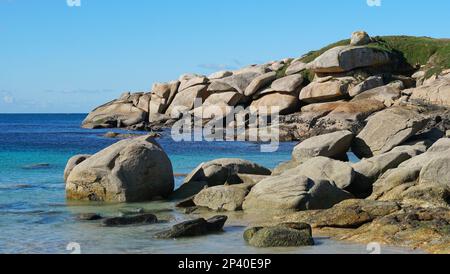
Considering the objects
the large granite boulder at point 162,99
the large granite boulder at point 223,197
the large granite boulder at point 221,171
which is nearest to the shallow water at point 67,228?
the large granite boulder at point 223,197

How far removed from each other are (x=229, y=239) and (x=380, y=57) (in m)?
43.9

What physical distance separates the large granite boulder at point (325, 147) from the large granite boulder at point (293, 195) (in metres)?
4.28

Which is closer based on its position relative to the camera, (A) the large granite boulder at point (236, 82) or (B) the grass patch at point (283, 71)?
(A) the large granite boulder at point (236, 82)

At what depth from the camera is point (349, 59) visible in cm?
5294

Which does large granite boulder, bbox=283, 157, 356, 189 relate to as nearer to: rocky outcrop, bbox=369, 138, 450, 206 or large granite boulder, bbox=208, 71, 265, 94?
rocky outcrop, bbox=369, 138, 450, 206

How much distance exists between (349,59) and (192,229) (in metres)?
41.2

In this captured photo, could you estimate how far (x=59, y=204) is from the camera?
61.9 feet

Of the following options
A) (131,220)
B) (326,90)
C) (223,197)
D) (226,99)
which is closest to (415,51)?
(326,90)

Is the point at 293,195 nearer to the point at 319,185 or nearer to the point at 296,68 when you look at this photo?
→ the point at 319,185

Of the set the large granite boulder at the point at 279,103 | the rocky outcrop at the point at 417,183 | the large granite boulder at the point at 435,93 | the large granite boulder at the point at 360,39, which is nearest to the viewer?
the rocky outcrop at the point at 417,183

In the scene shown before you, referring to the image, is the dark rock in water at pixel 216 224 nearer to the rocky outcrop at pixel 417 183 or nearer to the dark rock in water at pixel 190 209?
the dark rock in water at pixel 190 209

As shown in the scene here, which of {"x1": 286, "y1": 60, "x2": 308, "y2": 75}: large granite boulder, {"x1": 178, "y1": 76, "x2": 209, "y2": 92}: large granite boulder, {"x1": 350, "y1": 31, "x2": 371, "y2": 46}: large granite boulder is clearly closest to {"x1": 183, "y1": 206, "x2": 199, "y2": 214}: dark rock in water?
{"x1": 286, "y1": 60, "x2": 308, "y2": 75}: large granite boulder

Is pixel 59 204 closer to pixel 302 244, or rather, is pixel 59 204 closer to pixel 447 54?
pixel 302 244

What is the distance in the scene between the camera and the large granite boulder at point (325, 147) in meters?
21.3
